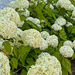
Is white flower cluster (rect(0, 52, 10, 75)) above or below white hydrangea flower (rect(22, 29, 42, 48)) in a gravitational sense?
below

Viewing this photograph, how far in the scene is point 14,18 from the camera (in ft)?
4.50

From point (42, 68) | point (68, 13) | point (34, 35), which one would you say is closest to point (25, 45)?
point (34, 35)

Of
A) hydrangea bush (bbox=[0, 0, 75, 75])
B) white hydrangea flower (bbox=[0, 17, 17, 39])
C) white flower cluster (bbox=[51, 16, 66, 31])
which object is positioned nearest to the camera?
hydrangea bush (bbox=[0, 0, 75, 75])

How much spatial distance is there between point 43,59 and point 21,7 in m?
1.07

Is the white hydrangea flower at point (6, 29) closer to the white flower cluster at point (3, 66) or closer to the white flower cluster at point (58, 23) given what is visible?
the white flower cluster at point (3, 66)

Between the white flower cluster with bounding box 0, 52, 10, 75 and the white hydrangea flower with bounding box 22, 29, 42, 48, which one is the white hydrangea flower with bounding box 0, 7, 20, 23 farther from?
the white flower cluster with bounding box 0, 52, 10, 75

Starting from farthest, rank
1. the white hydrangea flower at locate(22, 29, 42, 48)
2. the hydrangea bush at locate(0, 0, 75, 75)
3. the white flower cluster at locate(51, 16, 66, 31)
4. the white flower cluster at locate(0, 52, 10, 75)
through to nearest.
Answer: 1. the white flower cluster at locate(51, 16, 66, 31)
2. the white hydrangea flower at locate(22, 29, 42, 48)
3. the hydrangea bush at locate(0, 0, 75, 75)
4. the white flower cluster at locate(0, 52, 10, 75)

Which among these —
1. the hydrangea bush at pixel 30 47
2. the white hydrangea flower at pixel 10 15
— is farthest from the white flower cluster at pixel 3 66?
the white hydrangea flower at pixel 10 15

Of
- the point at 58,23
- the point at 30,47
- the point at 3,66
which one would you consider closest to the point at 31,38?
the point at 30,47

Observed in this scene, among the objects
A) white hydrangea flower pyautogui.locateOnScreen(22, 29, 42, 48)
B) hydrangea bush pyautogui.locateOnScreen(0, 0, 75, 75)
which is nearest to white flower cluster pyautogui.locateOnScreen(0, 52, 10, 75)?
hydrangea bush pyautogui.locateOnScreen(0, 0, 75, 75)

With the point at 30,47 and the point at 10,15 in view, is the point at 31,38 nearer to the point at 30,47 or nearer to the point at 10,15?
the point at 30,47

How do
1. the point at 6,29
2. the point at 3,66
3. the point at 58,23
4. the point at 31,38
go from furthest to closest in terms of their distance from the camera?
the point at 58,23, the point at 31,38, the point at 6,29, the point at 3,66

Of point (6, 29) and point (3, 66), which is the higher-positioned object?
point (6, 29)

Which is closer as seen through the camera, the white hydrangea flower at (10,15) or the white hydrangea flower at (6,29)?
the white hydrangea flower at (6,29)
